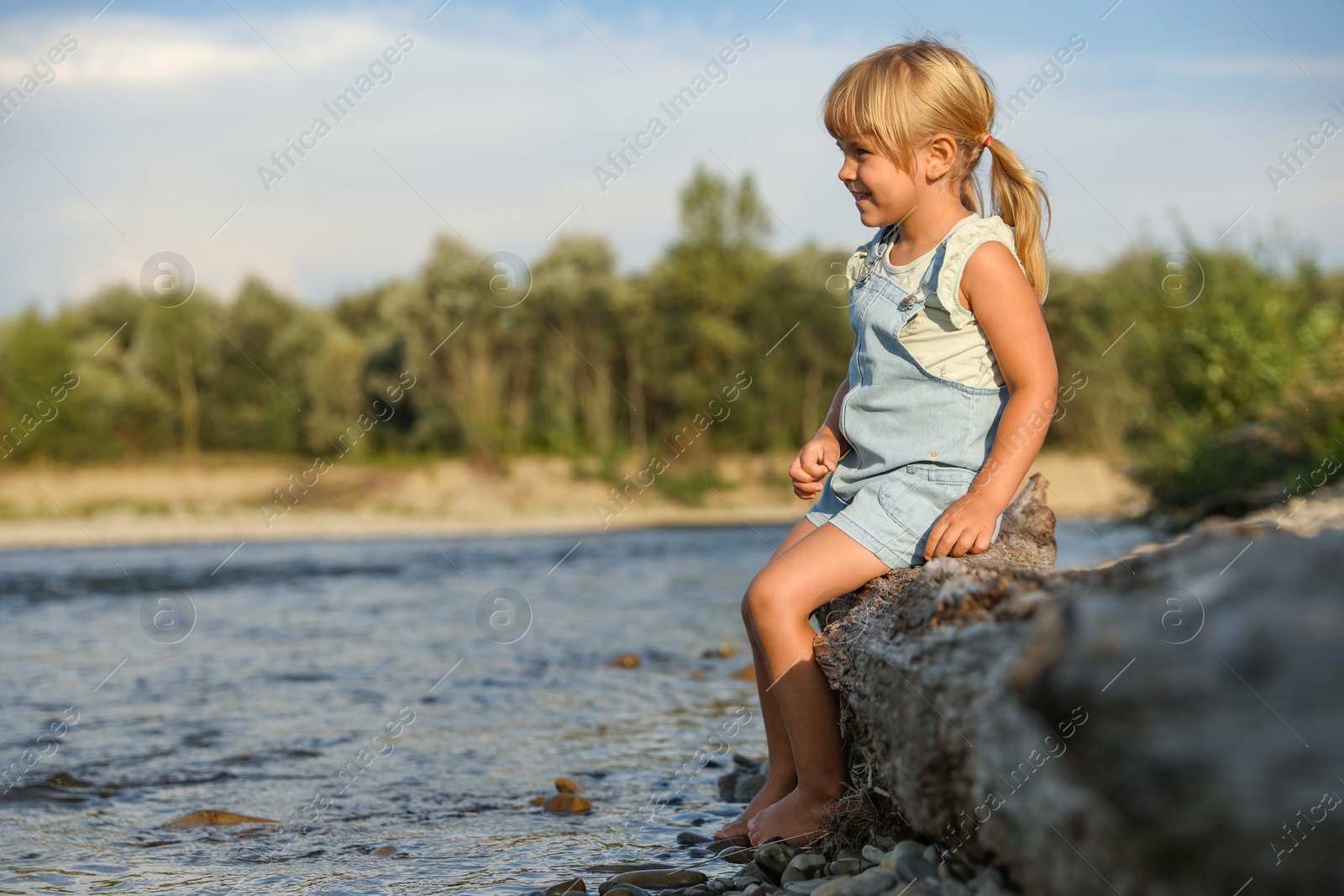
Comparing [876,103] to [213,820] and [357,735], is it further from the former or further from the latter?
[357,735]

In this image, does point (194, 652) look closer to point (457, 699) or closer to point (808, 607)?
point (457, 699)

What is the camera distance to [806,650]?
106 inches

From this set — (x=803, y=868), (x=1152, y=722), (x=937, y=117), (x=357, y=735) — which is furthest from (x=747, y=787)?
(x=1152, y=722)

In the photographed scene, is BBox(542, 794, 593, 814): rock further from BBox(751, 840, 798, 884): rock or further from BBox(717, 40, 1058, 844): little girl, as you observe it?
BBox(751, 840, 798, 884): rock

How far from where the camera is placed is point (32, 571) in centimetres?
1591

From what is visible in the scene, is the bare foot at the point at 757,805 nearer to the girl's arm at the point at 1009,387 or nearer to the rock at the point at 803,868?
the rock at the point at 803,868

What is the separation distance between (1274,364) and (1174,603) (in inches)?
509

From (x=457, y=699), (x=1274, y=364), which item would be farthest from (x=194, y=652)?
(x=1274, y=364)

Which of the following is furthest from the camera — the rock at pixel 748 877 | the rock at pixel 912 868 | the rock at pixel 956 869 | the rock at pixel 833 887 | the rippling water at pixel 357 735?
the rippling water at pixel 357 735

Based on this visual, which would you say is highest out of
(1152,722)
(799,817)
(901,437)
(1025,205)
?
(1025,205)

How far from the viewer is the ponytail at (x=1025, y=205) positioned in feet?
9.29

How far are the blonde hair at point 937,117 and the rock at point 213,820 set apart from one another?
9.45 ft

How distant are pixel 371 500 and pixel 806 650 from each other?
79.0ft

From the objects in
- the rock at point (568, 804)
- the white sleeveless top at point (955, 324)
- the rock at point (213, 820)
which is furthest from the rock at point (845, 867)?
the rock at point (213, 820)
